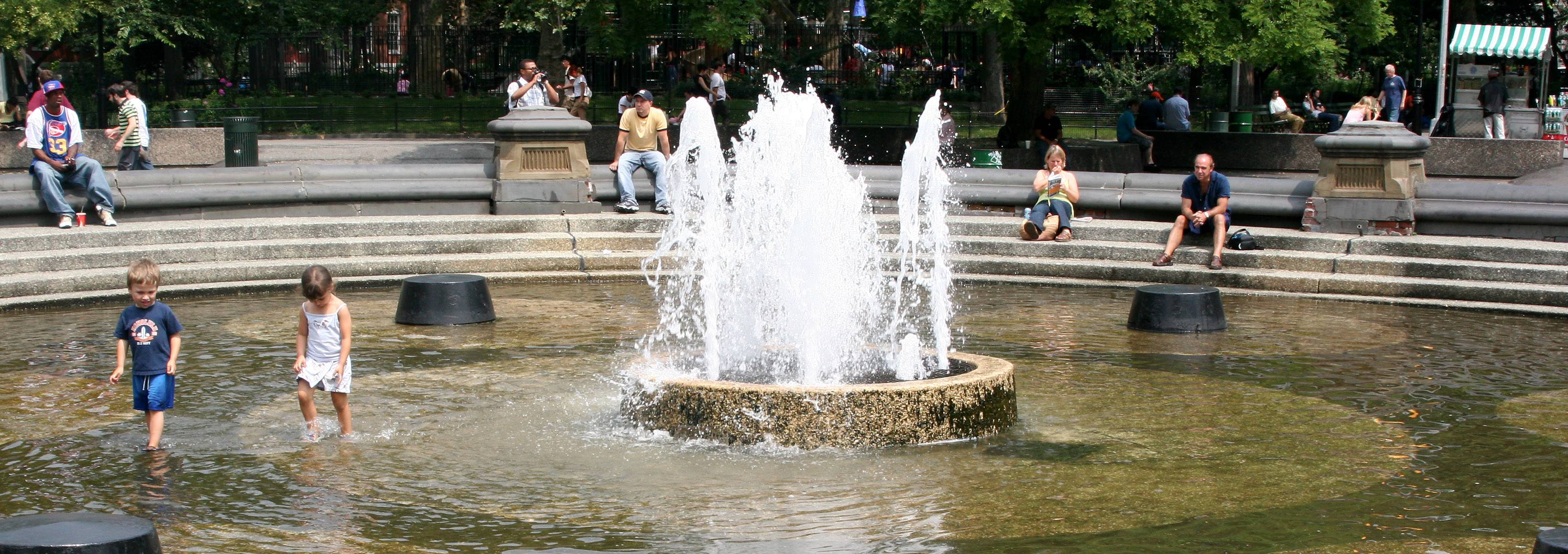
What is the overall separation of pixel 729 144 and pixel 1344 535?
58.7 ft

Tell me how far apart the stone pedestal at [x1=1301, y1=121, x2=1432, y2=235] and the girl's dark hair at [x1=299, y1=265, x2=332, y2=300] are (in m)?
9.82

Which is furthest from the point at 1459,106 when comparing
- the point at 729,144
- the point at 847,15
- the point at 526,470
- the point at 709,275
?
the point at 847,15

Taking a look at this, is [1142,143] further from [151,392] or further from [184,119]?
[151,392]

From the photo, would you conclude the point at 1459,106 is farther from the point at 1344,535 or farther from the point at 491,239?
the point at 1344,535

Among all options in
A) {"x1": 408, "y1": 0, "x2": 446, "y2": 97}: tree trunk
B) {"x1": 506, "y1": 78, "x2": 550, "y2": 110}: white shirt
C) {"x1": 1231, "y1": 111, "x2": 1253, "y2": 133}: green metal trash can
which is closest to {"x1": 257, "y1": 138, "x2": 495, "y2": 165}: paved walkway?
{"x1": 506, "y1": 78, "x2": 550, "y2": 110}: white shirt

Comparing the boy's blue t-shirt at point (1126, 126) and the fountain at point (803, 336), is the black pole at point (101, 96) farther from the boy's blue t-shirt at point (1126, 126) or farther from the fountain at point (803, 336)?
the boy's blue t-shirt at point (1126, 126)

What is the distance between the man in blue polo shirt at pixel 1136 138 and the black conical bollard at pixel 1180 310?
12961 mm

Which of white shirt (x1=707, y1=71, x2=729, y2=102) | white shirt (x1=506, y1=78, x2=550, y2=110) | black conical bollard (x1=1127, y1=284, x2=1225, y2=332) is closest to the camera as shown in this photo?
black conical bollard (x1=1127, y1=284, x2=1225, y2=332)

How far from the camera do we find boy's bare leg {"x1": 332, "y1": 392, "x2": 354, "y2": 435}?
293 inches

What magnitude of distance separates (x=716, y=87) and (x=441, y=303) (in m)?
15.4

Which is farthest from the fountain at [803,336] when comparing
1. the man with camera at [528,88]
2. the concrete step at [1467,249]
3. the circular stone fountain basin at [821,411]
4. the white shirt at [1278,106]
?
the white shirt at [1278,106]

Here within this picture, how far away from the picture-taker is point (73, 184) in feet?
45.7

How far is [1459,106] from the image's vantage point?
24.4 m

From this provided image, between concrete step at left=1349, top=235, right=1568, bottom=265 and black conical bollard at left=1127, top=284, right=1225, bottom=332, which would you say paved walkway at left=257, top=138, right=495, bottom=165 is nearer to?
concrete step at left=1349, top=235, right=1568, bottom=265
